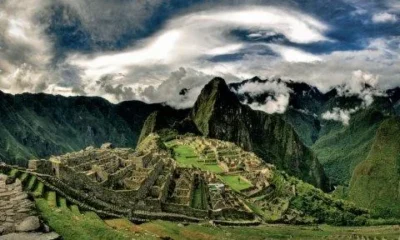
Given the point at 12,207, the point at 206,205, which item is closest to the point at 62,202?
the point at 12,207

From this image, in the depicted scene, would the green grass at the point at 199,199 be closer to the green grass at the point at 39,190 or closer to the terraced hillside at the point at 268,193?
the terraced hillside at the point at 268,193

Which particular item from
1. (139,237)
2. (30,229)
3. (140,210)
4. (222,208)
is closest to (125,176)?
(140,210)

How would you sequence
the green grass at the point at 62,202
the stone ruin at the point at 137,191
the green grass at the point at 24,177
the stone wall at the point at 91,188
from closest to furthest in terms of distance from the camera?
the green grass at the point at 62,202
the green grass at the point at 24,177
the stone ruin at the point at 137,191
the stone wall at the point at 91,188

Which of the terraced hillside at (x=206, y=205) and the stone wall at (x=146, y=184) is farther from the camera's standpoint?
the stone wall at (x=146, y=184)

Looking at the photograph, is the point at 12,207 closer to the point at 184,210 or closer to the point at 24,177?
the point at 24,177

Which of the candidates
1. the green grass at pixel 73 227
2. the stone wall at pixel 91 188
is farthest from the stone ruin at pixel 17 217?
the stone wall at pixel 91 188

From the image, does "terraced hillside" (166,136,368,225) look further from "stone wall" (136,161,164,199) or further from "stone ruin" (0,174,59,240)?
"stone ruin" (0,174,59,240)
